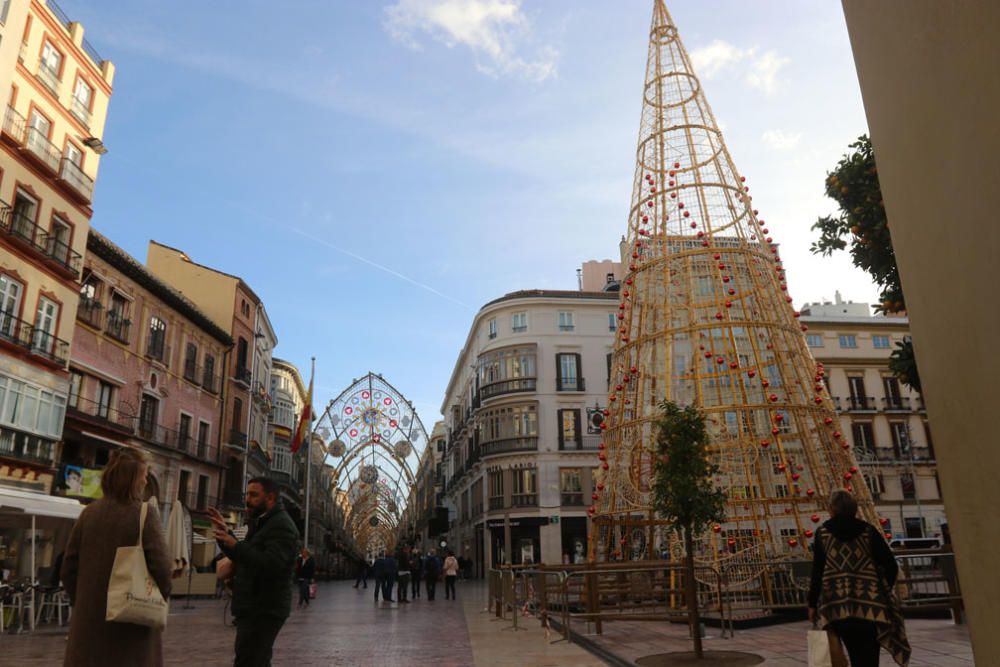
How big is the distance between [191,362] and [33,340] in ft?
32.7

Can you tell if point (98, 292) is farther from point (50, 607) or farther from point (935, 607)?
point (935, 607)

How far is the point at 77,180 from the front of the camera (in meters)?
22.0

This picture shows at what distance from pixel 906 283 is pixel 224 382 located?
32.5 m

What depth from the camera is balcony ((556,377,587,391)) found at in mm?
36719

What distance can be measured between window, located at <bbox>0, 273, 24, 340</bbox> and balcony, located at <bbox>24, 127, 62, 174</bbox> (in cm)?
361

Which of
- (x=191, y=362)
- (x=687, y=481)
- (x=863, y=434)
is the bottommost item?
(x=687, y=481)

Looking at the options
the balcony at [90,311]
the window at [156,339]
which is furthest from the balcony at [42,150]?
the window at [156,339]

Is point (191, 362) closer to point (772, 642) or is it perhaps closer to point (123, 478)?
point (772, 642)

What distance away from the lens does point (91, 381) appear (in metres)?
22.9

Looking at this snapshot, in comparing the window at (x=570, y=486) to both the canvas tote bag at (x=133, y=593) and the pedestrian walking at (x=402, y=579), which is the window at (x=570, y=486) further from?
the canvas tote bag at (x=133, y=593)

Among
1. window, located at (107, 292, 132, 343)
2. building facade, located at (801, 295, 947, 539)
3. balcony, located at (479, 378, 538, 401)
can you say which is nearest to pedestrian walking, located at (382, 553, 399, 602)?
window, located at (107, 292, 132, 343)

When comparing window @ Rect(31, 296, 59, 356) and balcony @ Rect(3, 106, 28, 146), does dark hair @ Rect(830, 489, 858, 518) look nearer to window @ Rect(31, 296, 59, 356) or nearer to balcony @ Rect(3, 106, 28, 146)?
window @ Rect(31, 296, 59, 356)

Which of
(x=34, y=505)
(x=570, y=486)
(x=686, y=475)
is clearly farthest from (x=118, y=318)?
(x=686, y=475)

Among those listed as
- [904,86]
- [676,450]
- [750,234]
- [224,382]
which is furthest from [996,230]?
[224,382]
